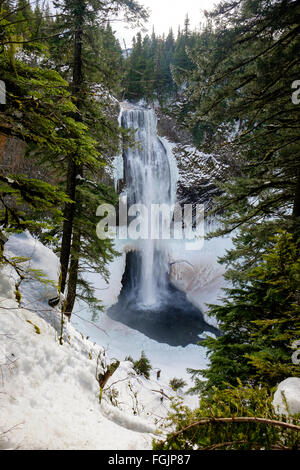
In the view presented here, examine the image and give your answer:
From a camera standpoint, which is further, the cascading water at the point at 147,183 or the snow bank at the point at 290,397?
the cascading water at the point at 147,183

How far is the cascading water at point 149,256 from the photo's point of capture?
18344 mm

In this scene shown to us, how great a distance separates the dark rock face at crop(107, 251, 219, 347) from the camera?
1611 cm

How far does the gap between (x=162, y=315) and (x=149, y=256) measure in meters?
6.39

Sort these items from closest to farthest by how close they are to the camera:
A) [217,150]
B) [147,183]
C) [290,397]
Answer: [290,397]
[217,150]
[147,183]

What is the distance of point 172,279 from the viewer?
888 inches

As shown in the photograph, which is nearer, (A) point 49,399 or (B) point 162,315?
(A) point 49,399

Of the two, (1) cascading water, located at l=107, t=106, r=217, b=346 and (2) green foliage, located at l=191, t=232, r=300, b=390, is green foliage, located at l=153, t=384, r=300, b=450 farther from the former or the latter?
(1) cascading water, located at l=107, t=106, r=217, b=346

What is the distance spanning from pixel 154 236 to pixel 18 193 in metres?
22.3

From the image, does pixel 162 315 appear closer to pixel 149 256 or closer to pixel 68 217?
pixel 149 256

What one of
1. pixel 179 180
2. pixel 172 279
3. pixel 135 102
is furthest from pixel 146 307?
pixel 135 102

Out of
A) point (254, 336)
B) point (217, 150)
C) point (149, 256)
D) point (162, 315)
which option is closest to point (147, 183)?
point (149, 256)

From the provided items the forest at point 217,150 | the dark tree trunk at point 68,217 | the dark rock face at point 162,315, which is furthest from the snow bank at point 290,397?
the dark rock face at point 162,315

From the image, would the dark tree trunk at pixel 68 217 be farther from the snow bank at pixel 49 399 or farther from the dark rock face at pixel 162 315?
the dark rock face at pixel 162 315

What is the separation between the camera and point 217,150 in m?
4.79
